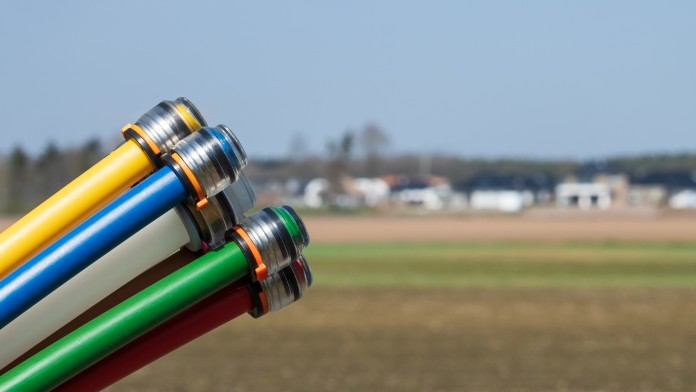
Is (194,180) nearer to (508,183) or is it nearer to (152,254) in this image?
(152,254)

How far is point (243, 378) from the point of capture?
1219cm

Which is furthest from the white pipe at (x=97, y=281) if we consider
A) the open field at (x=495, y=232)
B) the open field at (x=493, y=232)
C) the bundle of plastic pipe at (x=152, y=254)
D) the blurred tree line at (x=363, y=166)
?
the blurred tree line at (x=363, y=166)

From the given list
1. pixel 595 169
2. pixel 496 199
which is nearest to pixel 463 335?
pixel 496 199

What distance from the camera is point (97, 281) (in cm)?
207

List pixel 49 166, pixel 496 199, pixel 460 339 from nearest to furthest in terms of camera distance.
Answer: pixel 460 339, pixel 49 166, pixel 496 199

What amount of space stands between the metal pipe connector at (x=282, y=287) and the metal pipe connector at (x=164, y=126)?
11.1 inches

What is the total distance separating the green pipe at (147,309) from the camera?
2.05m

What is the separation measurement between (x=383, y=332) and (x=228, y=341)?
2354 millimetres

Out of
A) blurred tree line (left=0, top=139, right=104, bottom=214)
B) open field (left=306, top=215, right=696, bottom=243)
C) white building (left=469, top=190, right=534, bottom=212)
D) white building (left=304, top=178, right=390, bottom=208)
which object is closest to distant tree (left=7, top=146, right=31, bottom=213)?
blurred tree line (left=0, top=139, right=104, bottom=214)

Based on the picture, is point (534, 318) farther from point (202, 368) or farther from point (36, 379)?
point (36, 379)

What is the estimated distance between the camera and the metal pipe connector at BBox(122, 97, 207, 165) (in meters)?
2.08

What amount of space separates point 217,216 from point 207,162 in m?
0.12

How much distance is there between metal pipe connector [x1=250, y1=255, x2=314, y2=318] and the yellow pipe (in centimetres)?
29

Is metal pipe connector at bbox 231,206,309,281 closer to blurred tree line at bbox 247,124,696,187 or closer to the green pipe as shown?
the green pipe
